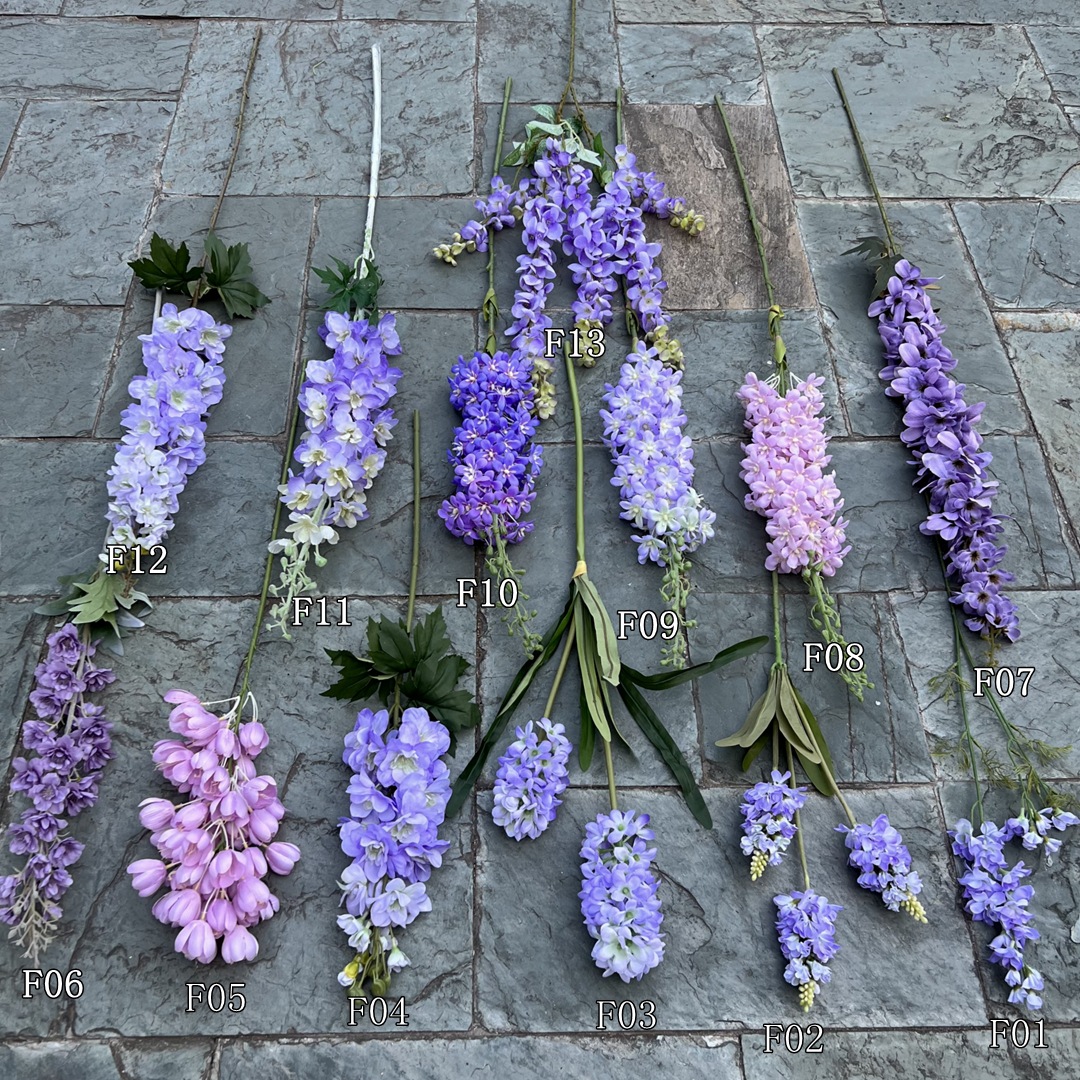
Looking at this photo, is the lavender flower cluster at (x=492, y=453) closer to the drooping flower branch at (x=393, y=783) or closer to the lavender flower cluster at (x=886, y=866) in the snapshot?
the drooping flower branch at (x=393, y=783)

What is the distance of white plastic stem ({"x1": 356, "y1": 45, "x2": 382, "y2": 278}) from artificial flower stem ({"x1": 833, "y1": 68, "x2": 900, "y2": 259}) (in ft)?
4.62

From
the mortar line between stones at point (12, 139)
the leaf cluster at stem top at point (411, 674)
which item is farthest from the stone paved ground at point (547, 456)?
the leaf cluster at stem top at point (411, 674)

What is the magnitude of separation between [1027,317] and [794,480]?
3.42ft

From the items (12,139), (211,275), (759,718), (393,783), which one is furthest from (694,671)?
(12,139)

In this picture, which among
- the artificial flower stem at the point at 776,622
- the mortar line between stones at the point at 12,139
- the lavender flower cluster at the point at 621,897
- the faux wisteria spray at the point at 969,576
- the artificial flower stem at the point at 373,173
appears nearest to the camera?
the lavender flower cluster at the point at 621,897

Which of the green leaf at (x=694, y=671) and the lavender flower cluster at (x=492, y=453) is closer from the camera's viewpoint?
the green leaf at (x=694, y=671)

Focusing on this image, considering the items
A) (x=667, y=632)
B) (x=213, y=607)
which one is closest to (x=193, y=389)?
(x=213, y=607)

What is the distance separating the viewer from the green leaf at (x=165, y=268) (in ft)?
8.28

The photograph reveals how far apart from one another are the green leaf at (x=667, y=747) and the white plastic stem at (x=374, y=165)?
1291 millimetres

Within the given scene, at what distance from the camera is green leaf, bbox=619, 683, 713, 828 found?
196 cm

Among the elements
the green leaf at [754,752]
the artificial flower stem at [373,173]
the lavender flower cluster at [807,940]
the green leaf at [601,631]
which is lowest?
the lavender flower cluster at [807,940]

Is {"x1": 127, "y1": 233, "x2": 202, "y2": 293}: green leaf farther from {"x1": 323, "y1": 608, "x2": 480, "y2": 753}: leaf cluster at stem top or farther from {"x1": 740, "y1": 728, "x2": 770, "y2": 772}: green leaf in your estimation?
{"x1": 740, "y1": 728, "x2": 770, "y2": 772}: green leaf

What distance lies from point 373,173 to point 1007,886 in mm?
2406

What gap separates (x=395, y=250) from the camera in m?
2.78
